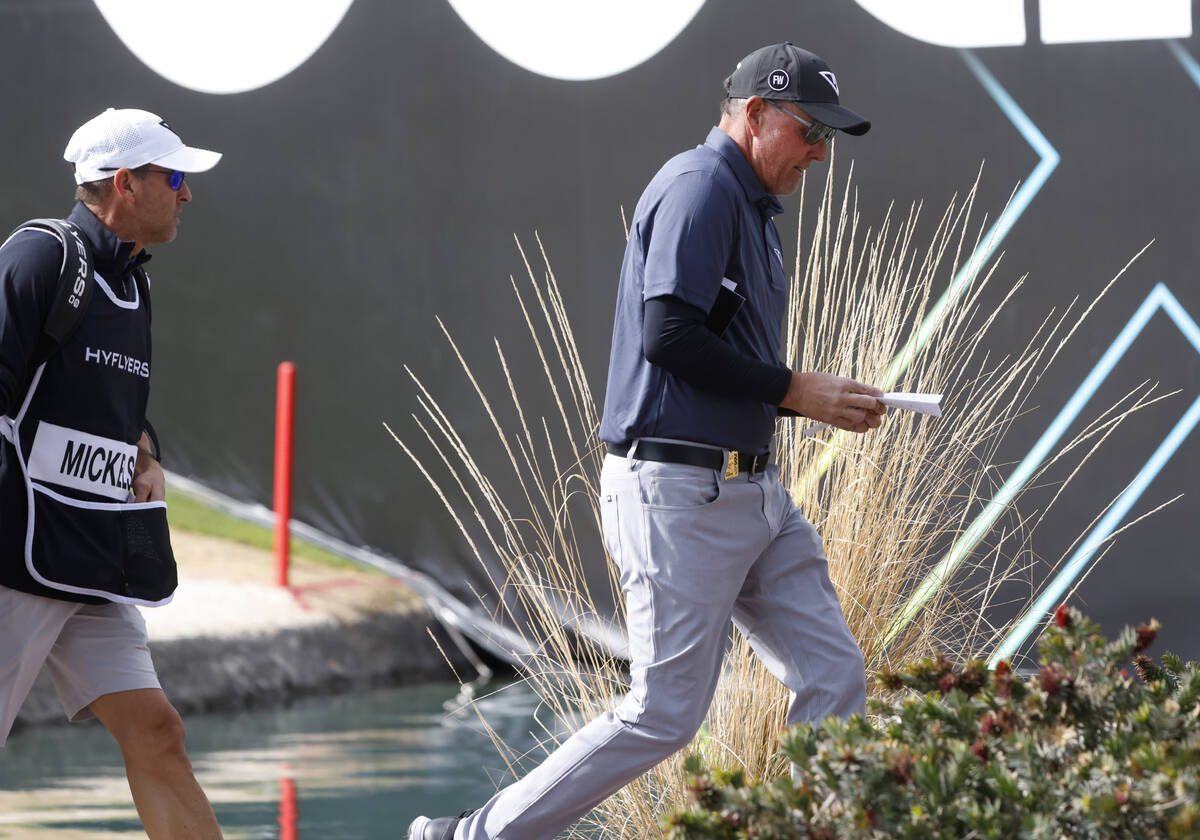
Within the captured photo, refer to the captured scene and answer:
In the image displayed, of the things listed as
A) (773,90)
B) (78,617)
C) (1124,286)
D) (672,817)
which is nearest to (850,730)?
(672,817)

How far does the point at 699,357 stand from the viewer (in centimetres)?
206

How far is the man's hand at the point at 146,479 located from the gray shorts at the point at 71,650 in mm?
183

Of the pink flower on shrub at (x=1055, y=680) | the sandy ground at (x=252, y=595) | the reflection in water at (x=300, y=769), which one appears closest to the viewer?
the pink flower on shrub at (x=1055, y=680)

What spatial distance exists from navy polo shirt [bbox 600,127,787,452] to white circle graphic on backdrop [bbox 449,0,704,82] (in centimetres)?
283

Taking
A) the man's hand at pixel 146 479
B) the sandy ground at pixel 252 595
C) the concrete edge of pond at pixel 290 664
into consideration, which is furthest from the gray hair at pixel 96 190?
the sandy ground at pixel 252 595

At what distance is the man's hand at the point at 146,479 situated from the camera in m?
2.35

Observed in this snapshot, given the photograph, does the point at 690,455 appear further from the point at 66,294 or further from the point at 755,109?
the point at 66,294

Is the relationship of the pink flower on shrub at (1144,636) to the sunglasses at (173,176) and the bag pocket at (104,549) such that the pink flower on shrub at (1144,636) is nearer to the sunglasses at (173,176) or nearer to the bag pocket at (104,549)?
the bag pocket at (104,549)

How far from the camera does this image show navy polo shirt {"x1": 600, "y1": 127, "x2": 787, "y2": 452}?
2.07 m

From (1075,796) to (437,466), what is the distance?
3968 millimetres

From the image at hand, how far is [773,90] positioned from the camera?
2.20 metres

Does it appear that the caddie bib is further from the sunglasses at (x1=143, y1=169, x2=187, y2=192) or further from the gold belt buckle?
the gold belt buckle

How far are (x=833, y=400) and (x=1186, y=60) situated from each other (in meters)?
3.09

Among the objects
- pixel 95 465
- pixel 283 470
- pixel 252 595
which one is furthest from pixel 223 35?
pixel 95 465
